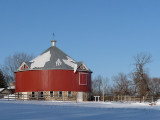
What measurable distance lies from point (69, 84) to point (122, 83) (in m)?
42.5

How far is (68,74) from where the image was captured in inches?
2163

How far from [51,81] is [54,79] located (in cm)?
56

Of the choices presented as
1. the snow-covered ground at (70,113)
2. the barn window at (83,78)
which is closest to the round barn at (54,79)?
the barn window at (83,78)

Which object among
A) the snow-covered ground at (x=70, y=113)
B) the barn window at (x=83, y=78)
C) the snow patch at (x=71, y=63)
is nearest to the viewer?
the snow-covered ground at (x=70, y=113)

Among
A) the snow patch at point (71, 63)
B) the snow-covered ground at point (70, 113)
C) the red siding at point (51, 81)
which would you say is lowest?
the snow-covered ground at point (70, 113)

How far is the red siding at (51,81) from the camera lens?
54188 millimetres

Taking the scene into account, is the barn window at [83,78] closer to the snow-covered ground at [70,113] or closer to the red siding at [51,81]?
the red siding at [51,81]

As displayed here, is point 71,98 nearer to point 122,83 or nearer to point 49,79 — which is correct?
point 49,79

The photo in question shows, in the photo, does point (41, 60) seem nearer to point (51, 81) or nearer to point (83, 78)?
point (51, 81)

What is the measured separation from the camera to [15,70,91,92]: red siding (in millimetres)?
54188

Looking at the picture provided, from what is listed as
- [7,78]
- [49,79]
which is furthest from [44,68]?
[7,78]

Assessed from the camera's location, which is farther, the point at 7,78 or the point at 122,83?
the point at 122,83

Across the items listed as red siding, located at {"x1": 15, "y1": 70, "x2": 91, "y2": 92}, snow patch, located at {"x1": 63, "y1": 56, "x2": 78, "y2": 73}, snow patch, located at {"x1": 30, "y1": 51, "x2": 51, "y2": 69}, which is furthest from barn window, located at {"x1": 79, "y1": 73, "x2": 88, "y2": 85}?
snow patch, located at {"x1": 30, "y1": 51, "x2": 51, "y2": 69}

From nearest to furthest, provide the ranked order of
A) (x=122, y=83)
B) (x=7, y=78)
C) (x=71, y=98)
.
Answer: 1. (x=71, y=98)
2. (x=7, y=78)
3. (x=122, y=83)
